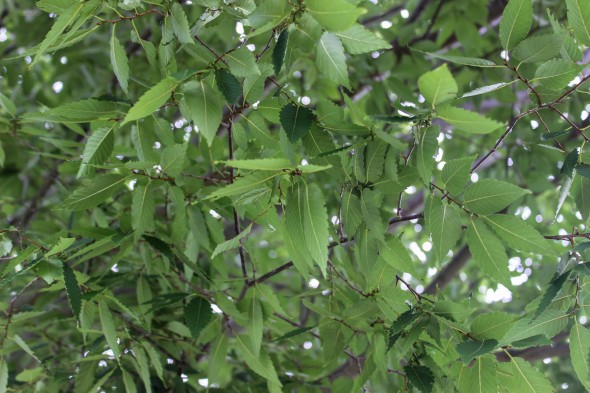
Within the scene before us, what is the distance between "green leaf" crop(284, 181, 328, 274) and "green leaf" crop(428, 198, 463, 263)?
15cm

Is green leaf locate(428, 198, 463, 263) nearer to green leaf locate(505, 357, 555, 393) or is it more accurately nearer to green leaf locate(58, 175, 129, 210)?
green leaf locate(505, 357, 555, 393)

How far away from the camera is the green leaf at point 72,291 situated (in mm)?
858

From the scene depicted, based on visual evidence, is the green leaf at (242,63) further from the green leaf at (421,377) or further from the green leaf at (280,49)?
the green leaf at (421,377)

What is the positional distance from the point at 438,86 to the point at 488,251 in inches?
9.7

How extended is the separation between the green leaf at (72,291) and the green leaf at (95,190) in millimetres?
87

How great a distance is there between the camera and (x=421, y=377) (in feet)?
2.73

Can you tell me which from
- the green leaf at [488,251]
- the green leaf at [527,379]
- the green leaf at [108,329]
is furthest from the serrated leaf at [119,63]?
the green leaf at [527,379]

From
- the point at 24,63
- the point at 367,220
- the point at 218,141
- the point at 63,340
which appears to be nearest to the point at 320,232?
the point at 367,220

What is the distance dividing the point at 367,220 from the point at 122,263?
0.80 meters

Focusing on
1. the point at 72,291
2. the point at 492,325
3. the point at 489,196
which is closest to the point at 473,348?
the point at 492,325

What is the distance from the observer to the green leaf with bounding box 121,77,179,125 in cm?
67

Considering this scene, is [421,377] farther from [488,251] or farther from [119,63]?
[119,63]

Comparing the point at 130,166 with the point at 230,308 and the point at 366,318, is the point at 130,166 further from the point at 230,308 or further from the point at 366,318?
the point at 366,318

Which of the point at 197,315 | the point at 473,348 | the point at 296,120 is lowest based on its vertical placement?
the point at 197,315
